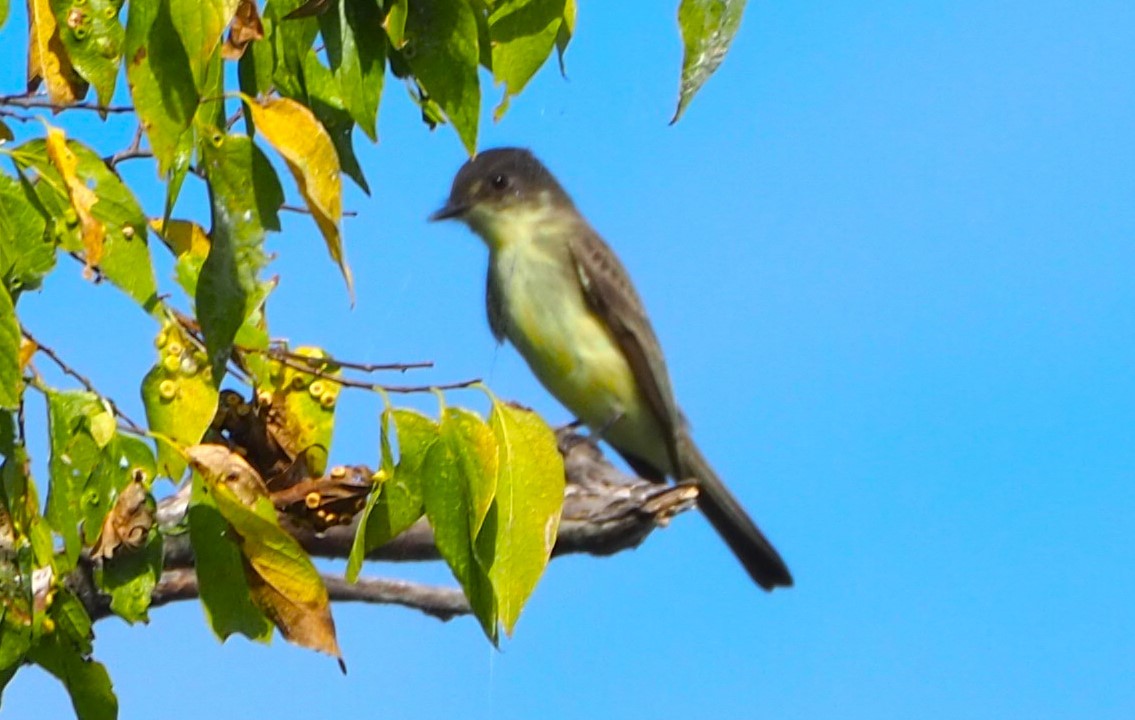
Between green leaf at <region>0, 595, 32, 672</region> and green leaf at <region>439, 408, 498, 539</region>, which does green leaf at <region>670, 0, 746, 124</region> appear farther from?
green leaf at <region>0, 595, 32, 672</region>

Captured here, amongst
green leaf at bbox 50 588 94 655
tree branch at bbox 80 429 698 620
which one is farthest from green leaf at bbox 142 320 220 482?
tree branch at bbox 80 429 698 620

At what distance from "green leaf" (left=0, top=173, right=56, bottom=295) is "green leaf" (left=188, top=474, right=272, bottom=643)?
0.41 metres

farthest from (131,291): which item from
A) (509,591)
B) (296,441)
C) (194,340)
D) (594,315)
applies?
(594,315)

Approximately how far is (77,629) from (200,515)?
0.51m

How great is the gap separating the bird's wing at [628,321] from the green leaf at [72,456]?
15.7 ft

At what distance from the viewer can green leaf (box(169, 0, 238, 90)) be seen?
7.22 feet

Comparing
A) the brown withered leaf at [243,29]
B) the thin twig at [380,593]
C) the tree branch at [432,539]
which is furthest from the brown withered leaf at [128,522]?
the thin twig at [380,593]

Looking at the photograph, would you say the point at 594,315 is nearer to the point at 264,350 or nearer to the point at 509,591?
the point at 264,350

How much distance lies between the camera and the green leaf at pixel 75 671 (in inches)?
114

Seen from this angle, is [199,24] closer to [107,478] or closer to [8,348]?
[8,348]

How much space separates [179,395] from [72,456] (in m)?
0.32

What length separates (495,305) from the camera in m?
7.41

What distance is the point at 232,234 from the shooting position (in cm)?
231

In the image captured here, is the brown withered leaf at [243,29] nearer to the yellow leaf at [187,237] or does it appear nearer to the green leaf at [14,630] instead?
the yellow leaf at [187,237]
